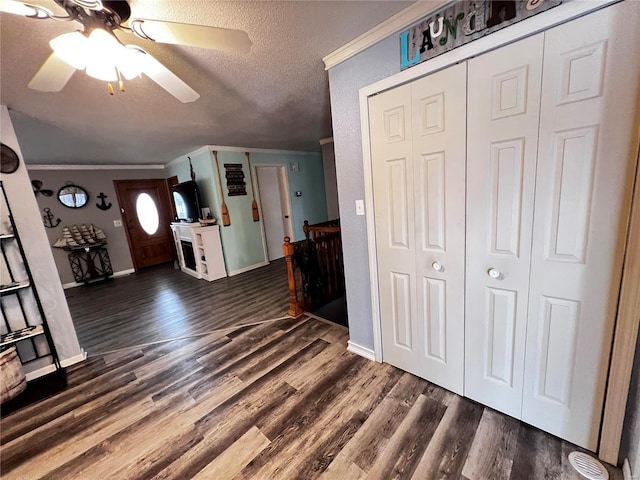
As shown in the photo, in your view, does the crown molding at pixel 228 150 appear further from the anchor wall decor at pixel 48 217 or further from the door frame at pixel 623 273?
the door frame at pixel 623 273

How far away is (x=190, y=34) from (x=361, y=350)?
2.24 meters

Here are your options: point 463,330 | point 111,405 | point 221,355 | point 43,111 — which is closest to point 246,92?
point 43,111

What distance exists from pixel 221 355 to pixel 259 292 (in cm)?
150

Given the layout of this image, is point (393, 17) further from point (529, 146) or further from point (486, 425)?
point (486, 425)

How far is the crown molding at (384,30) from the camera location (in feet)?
4.33

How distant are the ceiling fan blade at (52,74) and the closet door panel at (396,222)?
1.60 metres

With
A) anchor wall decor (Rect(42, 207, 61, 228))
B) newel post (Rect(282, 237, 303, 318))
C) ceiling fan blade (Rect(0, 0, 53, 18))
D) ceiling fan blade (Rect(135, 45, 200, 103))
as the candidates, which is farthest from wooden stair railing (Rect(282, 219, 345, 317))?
anchor wall decor (Rect(42, 207, 61, 228))

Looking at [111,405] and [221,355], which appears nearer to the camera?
[111,405]

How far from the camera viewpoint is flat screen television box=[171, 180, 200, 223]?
4.59 meters

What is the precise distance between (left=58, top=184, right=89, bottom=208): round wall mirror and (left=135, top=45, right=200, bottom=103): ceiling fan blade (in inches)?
197

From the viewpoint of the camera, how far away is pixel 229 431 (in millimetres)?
1531

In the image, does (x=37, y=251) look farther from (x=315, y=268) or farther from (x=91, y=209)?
(x=91, y=209)

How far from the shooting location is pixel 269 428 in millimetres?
1526

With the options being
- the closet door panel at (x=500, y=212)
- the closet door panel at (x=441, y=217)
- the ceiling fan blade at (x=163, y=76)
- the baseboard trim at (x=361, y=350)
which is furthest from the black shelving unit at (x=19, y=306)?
the closet door panel at (x=500, y=212)
